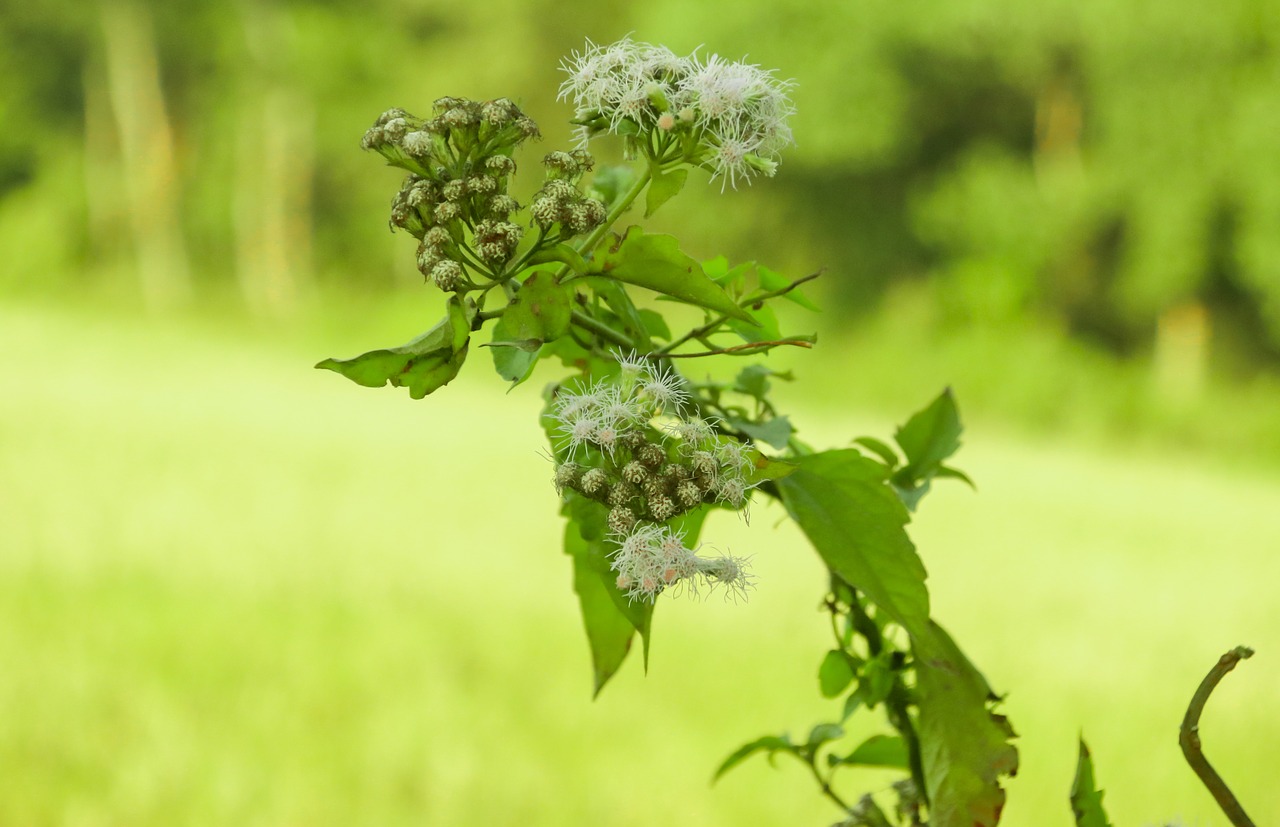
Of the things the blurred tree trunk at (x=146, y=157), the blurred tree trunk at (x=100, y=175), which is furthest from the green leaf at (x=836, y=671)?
the blurred tree trunk at (x=100, y=175)

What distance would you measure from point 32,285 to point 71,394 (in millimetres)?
4496

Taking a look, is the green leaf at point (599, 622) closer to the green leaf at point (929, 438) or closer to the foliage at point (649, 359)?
the foliage at point (649, 359)

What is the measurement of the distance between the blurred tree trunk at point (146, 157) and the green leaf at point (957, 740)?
30.7ft

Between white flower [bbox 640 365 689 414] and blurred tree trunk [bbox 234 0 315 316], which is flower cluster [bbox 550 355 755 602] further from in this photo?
blurred tree trunk [bbox 234 0 315 316]

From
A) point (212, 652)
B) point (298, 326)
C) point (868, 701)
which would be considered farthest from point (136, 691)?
point (298, 326)

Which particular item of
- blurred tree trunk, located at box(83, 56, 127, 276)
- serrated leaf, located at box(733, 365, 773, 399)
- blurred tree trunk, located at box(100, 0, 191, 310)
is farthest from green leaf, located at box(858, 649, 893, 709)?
blurred tree trunk, located at box(83, 56, 127, 276)

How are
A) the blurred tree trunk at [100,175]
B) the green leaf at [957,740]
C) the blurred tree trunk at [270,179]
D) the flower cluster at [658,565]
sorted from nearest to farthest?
1. the flower cluster at [658,565]
2. the green leaf at [957,740]
3. the blurred tree trunk at [270,179]
4. the blurred tree trunk at [100,175]

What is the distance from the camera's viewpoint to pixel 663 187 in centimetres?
36

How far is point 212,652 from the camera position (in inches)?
90.7

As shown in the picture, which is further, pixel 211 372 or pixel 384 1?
pixel 384 1

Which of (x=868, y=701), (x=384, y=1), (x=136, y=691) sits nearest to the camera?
(x=868, y=701)

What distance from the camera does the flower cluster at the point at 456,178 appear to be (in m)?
0.33

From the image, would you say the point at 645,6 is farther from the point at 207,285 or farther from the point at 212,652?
the point at 212,652

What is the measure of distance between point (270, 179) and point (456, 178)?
920 cm
